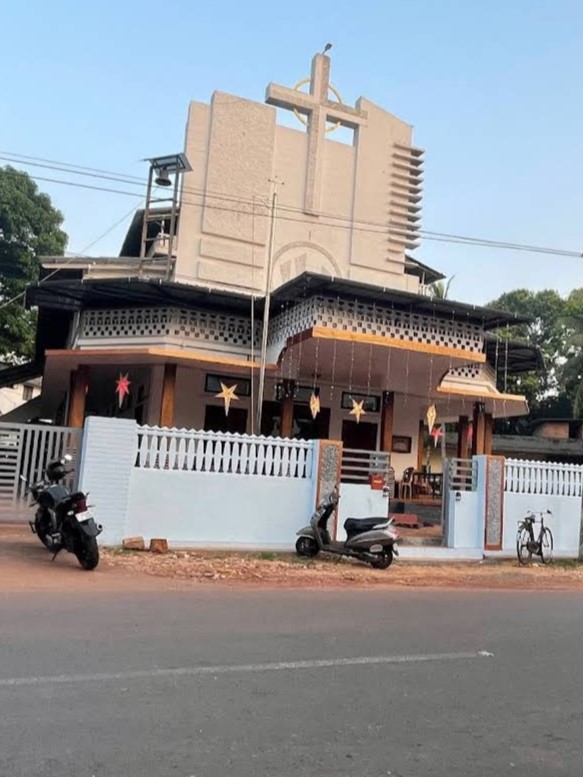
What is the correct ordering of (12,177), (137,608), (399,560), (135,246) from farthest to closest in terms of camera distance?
(12,177) < (135,246) < (399,560) < (137,608)

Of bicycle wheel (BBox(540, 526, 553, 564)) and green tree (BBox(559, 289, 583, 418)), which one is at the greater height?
green tree (BBox(559, 289, 583, 418))

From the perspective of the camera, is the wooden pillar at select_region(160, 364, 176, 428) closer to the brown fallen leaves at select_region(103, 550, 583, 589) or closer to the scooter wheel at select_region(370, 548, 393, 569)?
the brown fallen leaves at select_region(103, 550, 583, 589)

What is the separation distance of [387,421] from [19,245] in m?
18.4

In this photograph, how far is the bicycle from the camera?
41.3ft

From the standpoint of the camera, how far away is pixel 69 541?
8.77 metres

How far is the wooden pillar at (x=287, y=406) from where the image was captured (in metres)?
16.1

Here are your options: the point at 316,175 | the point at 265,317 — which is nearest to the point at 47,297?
the point at 265,317

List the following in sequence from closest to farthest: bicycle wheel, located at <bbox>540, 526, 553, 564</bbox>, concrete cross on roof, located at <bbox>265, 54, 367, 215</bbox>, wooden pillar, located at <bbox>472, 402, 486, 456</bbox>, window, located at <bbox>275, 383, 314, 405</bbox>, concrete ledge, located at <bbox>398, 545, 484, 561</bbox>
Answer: concrete ledge, located at <bbox>398, 545, 484, 561</bbox>, bicycle wheel, located at <bbox>540, 526, 553, 564</bbox>, window, located at <bbox>275, 383, 314, 405</bbox>, wooden pillar, located at <bbox>472, 402, 486, 456</bbox>, concrete cross on roof, located at <bbox>265, 54, 367, 215</bbox>

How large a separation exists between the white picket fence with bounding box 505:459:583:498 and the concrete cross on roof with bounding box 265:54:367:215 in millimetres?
9398

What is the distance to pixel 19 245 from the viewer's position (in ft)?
92.5

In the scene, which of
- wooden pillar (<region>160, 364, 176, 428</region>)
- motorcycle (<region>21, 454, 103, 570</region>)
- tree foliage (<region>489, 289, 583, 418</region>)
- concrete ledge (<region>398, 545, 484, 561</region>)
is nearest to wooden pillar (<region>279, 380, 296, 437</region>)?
wooden pillar (<region>160, 364, 176, 428</region>)

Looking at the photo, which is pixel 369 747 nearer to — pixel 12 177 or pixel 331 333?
pixel 331 333

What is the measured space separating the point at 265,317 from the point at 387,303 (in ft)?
8.09

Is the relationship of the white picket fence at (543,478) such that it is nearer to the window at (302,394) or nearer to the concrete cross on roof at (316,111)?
the window at (302,394)
